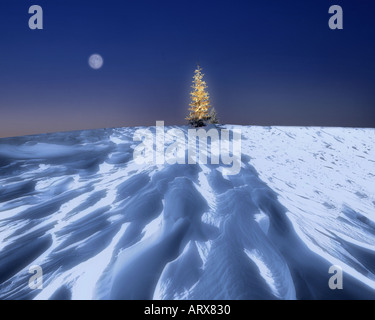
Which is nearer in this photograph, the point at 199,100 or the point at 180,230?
the point at 180,230

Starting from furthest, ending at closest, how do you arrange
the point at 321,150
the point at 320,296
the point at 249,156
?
the point at 321,150 → the point at 249,156 → the point at 320,296

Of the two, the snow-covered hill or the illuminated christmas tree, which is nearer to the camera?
the snow-covered hill

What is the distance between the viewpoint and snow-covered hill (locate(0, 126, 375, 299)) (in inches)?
91.7

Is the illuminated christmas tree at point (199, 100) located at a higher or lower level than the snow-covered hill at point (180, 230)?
higher

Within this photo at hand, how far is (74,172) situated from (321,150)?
1086cm

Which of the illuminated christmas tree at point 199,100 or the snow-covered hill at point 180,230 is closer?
the snow-covered hill at point 180,230

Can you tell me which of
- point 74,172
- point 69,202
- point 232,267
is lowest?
point 232,267

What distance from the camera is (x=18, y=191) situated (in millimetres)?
4660

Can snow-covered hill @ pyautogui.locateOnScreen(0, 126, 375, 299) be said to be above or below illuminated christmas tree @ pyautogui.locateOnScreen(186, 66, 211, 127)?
below

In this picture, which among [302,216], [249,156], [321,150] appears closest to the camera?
[302,216]

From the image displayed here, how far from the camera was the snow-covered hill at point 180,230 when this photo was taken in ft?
7.64

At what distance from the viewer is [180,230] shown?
320 centimetres
